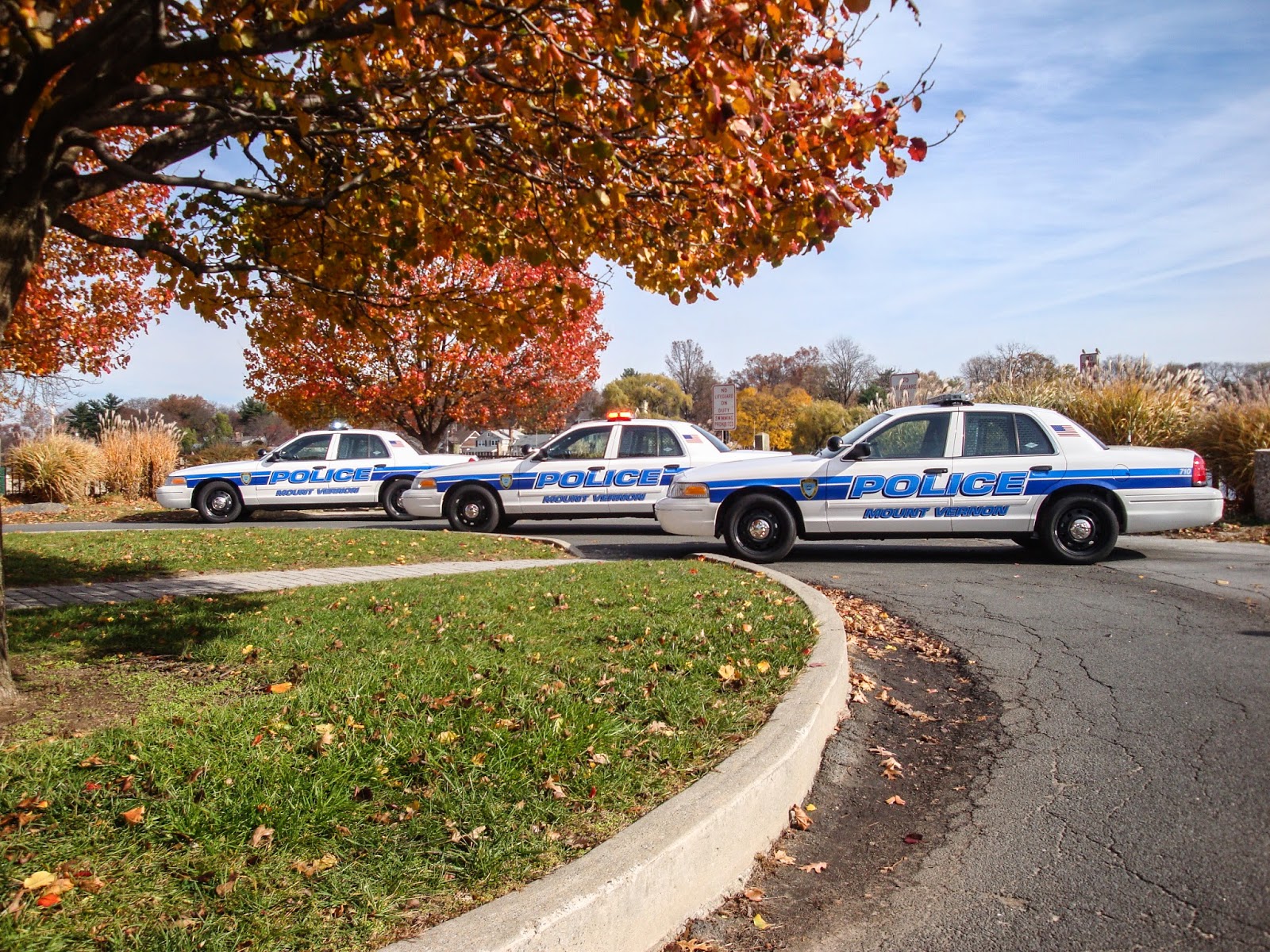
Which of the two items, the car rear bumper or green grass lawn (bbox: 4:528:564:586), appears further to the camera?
the car rear bumper

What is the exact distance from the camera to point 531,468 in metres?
14.4

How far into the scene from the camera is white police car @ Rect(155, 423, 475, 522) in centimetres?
1783

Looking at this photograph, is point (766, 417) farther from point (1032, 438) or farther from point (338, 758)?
point (338, 758)

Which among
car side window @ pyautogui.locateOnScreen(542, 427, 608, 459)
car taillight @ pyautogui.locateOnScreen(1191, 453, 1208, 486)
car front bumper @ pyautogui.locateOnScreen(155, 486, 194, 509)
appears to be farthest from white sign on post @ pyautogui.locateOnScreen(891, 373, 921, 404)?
car front bumper @ pyautogui.locateOnScreen(155, 486, 194, 509)

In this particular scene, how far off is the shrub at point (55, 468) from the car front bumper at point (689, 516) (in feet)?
54.3

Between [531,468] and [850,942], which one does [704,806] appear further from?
[531,468]

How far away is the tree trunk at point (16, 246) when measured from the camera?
4612 millimetres

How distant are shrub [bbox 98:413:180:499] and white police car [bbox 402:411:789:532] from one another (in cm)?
1177

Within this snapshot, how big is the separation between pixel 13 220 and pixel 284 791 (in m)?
3.33

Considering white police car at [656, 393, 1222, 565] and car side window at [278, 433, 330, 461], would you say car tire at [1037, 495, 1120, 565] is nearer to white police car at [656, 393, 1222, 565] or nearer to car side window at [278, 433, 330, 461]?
white police car at [656, 393, 1222, 565]

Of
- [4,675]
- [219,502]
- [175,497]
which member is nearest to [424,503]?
[219,502]

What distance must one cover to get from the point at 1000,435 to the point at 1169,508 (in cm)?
191

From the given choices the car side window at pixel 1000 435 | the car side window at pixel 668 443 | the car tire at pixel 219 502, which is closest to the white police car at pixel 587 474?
the car side window at pixel 668 443

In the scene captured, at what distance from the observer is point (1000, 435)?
10.4 meters
